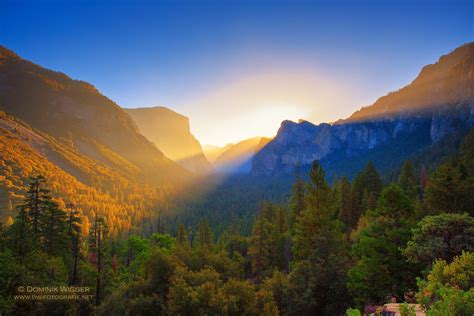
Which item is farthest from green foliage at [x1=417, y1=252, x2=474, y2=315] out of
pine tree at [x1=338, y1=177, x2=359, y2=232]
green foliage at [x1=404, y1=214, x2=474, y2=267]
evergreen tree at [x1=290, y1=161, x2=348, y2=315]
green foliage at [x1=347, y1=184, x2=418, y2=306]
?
pine tree at [x1=338, y1=177, x2=359, y2=232]

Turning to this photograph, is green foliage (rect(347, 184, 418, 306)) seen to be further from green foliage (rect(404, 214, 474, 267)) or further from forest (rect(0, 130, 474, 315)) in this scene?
green foliage (rect(404, 214, 474, 267))

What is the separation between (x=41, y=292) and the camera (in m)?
18.4

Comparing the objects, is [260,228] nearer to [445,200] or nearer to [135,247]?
[135,247]

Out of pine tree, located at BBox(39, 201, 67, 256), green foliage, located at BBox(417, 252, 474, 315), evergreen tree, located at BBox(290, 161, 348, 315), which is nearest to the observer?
green foliage, located at BBox(417, 252, 474, 315)

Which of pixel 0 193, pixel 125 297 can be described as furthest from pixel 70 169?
pixel 125 297

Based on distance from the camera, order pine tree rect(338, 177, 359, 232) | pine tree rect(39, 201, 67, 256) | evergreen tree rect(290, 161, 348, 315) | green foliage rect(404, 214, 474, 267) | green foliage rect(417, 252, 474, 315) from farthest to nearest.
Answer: pine tree rect(338, 177, 359, 232)
pine tree rect(39, 201, 67, 256)
evergreen tree rect(290, 161, 348, 315)
green foliage rect(404, 214, 474, 267)
green foliage rect(417, 252, 474, 315)

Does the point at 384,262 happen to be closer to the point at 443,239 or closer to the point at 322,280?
the point at 322,280

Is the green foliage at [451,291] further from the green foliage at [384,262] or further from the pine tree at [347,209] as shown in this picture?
the pine tree at [347,209]

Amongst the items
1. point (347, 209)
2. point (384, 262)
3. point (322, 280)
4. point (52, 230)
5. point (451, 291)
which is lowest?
point (347, 209)

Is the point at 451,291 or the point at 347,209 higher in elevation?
the point at 451,291

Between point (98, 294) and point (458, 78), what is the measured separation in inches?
8595

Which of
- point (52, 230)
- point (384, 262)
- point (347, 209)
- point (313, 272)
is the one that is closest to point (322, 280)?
point (313, 272)

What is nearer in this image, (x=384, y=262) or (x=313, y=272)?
(x=384, y=262)

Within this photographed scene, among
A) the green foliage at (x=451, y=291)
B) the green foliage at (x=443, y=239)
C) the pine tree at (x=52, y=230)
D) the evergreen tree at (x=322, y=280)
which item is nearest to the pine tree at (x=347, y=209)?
the evergreen tree at (x=322, y=280)
